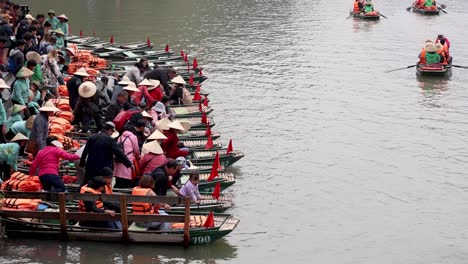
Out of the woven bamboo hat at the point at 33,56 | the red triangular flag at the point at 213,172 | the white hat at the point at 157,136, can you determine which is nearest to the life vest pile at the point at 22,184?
the white hat at the point at 157,136

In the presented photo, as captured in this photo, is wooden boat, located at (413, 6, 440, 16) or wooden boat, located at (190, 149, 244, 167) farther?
wooden boat, located at (413, 6, 440, 16)

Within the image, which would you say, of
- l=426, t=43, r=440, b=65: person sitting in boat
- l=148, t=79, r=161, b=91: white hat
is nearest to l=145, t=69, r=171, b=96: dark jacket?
l=148, t=79, r=161, b=91: white hat

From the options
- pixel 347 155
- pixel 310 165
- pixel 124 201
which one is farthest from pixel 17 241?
pixel 347 155

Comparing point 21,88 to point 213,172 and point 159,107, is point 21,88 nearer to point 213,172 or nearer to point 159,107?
point 159,107

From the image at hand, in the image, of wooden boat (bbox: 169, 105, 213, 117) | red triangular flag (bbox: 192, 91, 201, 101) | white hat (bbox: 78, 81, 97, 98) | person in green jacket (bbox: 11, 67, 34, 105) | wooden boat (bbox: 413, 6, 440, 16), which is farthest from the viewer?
wooden boat (bbox: 413, 6, 440, 16)

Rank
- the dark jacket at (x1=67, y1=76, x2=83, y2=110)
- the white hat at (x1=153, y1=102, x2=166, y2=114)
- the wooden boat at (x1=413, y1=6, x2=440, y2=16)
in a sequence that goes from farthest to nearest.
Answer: the wooden boat at (x1=413, y1=6, x2=440, y2=16), the dark jacket at (x1=67, y1=76, x2=83, y2=110), the white hat at (x1=153, y1=102, x2=166, y2=114)

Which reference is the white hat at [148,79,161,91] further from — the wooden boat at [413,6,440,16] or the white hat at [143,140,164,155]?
the wooden boat at [413,6,440,16]

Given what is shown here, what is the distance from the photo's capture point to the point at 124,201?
1319cm

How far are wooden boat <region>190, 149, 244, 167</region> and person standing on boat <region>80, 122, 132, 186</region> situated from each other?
11.9 ft

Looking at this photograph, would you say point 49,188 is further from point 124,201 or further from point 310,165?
point 310,165

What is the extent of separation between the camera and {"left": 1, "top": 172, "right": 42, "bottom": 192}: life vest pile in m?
13.9

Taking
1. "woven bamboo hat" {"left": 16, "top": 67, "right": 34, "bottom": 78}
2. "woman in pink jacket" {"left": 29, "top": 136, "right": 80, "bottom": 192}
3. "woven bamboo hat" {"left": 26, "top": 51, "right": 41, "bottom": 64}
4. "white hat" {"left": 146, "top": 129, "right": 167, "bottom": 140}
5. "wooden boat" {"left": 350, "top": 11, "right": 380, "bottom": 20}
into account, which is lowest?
"woman in pink jacket" {"left": 29, "top": 136, "right": 80, "bottom": 192}

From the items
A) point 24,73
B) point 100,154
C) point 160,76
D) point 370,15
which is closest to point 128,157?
Answer: point 100,154

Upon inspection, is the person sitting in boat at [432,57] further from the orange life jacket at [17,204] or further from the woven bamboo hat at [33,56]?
the orange life jacket at [17,204]
